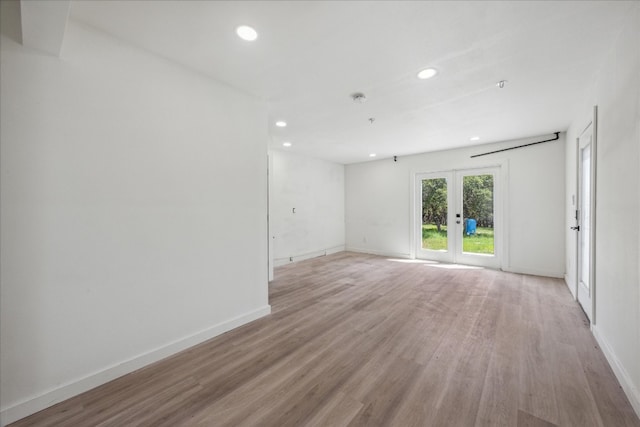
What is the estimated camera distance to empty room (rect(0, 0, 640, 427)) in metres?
1.62

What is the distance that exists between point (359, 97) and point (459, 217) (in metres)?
3.84

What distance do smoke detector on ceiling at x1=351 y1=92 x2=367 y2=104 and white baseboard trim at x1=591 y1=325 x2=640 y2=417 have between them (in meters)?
3.12

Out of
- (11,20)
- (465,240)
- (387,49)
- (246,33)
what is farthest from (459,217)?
(11,20)

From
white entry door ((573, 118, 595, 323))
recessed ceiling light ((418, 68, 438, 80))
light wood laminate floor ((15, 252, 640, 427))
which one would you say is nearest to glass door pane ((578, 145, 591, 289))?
white entry door ((573, 118, 595, 323))

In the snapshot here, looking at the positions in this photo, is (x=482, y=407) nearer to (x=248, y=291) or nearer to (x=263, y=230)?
(x=248, y=291)

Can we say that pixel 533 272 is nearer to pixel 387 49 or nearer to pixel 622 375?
pixel 622 375

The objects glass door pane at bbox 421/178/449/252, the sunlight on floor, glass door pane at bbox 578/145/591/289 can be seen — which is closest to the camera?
glass door pane at bbox 578/145/591/289

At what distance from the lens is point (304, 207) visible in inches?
251

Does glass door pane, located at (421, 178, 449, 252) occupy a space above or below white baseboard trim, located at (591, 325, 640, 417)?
above

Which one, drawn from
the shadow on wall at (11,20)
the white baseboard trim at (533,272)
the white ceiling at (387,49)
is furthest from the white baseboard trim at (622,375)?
the shadow on wall at (11,20)

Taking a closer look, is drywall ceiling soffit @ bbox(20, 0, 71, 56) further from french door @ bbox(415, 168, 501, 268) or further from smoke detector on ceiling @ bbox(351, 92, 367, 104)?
french door @ bbox(415, 168, 501, 268)

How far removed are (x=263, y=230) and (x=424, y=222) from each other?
4.39m

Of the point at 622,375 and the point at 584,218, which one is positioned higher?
the point at 584,218

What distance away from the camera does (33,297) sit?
164 centimetres
